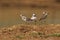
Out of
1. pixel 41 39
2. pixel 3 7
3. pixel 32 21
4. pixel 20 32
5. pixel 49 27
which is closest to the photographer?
pixel 41 39

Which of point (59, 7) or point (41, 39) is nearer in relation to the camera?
point (41, 39)

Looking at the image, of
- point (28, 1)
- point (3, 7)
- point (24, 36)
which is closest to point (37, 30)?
point (24, 36)

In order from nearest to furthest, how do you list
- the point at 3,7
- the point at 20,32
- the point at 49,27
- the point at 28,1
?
the point at 20,32, the point at 49,27, the point at 3,7, the point at 28,1

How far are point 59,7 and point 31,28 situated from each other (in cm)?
1413

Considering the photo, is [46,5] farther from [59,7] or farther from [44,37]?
[44,37]

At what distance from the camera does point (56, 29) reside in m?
12.5

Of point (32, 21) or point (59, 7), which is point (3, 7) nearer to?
point (59, 7)

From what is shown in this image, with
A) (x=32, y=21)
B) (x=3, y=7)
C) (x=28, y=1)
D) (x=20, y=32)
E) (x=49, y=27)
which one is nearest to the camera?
(x=20, y=32)

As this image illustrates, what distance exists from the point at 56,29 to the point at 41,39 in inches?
64.6

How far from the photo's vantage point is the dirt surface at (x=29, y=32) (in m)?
11.3

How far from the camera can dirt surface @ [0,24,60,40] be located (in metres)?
11.3

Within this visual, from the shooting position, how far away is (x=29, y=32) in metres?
11.9

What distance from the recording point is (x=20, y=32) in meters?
12.0

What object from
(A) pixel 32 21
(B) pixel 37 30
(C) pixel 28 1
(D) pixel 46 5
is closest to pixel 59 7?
(D) pixel 46 5
